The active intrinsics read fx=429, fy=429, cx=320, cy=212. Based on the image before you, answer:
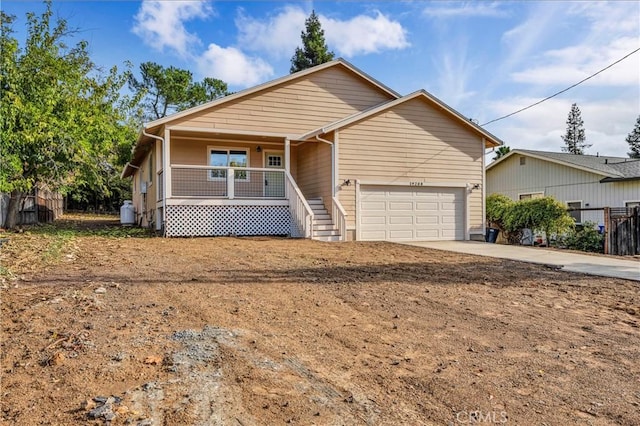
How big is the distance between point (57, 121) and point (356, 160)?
8.51 metres

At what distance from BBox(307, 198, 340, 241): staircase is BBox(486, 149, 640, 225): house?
415 inches

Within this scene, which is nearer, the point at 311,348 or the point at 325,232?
the point at 311,348

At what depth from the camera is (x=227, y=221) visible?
1322cm

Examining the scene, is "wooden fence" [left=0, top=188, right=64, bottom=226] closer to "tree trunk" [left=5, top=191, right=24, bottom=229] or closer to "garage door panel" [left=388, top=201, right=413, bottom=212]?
"tree trunk" [left=5, top=191, right=24, bottom=229]

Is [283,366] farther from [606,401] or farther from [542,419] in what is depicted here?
[606,401]

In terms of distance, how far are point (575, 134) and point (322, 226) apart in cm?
5284

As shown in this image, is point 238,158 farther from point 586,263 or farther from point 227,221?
point 586,263

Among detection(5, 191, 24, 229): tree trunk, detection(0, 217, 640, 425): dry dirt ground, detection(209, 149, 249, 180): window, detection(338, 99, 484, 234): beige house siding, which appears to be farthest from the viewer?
detection(209, 149, 249, 180): window

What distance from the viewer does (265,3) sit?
40.5ft

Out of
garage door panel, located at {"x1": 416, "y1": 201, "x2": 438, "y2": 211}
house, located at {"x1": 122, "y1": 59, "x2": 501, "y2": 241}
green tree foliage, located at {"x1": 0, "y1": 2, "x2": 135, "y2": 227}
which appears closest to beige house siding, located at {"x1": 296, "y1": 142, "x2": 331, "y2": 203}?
house, located at {"x1": 122, "y1": 59, "x2": 501, "y2": 241}

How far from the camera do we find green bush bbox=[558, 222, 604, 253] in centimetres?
1273

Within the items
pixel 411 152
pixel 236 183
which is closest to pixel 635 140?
pixel 411 152

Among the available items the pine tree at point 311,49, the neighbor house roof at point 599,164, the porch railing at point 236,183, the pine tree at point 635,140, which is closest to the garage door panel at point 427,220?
the porch railing at point 236,183

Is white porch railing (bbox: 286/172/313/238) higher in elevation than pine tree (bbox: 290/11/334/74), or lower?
lower
